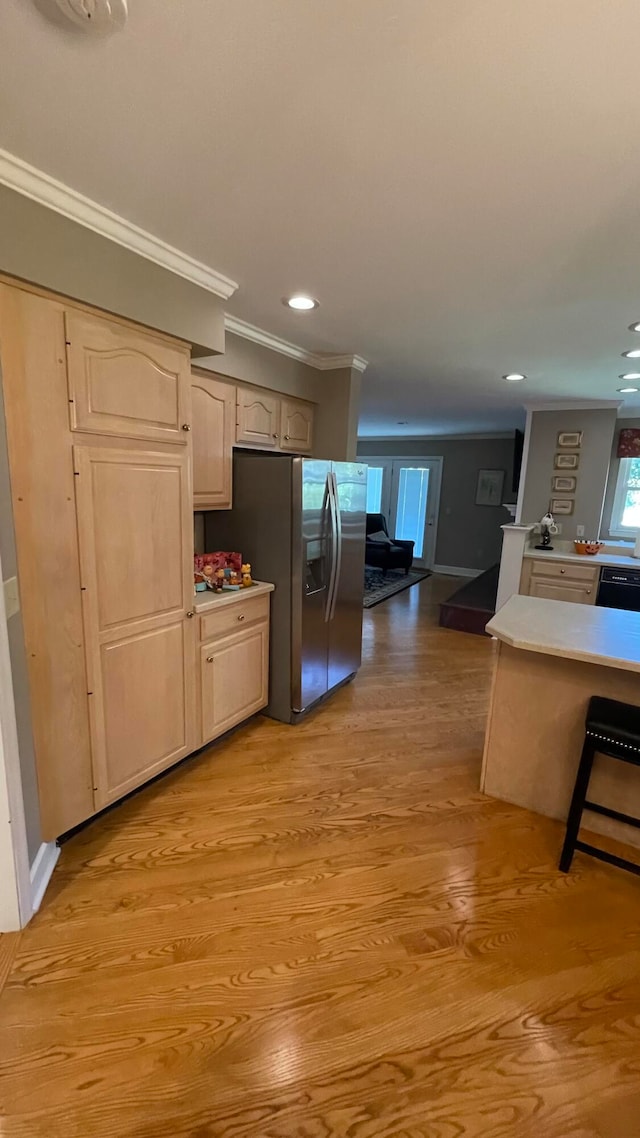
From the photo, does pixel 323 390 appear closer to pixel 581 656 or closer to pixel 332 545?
pixel 332 545

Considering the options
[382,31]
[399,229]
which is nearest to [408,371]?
[399,229]

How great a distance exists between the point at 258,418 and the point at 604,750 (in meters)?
2.48

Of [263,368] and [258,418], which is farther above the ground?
[263,368]

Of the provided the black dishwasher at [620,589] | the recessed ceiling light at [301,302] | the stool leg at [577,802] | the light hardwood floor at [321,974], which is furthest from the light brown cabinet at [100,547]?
the black dishwasher at [620,589]

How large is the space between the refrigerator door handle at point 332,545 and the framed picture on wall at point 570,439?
10.6 feet

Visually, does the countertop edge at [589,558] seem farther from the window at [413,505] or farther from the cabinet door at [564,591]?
the window at [413,505]

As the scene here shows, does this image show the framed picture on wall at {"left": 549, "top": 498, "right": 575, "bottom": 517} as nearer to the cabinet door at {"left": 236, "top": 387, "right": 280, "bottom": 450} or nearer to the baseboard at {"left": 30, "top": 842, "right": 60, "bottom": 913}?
the cabinet door at {"left": 236, "top": 387, "right": 280, "bottom": 450}

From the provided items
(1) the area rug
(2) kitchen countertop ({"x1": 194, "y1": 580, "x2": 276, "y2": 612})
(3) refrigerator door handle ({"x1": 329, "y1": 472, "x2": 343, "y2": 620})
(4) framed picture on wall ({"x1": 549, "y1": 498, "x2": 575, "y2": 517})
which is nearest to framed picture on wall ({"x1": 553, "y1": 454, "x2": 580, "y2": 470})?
(4) framed picture on wall ({"x1": 549, "y1": 498, "x2": 575, "y2": 517})

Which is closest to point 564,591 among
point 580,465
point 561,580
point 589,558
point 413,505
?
point 561,580

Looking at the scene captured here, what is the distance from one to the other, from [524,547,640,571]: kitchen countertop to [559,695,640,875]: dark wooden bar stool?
2.78 meters

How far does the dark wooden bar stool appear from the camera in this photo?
1.74 m

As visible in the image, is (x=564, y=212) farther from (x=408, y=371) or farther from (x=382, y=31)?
(x=408, y=371)

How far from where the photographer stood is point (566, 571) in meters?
4.55

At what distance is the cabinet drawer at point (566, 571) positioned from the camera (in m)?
4.39
